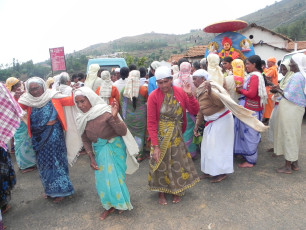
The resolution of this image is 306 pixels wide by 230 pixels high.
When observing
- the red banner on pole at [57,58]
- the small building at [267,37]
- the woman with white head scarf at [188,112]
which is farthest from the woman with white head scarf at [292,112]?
the small building at [267,37]

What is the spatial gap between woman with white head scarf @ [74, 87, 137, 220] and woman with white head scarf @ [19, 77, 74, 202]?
69 cm

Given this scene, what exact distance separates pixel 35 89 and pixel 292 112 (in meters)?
3.68

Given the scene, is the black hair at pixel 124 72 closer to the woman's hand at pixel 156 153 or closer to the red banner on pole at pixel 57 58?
the woman's hand at pixel 156 153

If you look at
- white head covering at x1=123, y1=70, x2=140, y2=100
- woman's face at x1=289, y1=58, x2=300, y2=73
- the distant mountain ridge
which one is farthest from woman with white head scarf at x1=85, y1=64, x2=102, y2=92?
the distant mountain ridge

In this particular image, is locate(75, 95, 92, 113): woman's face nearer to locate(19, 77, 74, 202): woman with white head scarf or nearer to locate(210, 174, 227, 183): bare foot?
locate(19, 77, 74, 202): woman with white head scarf

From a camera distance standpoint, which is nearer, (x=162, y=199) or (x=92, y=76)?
(x=162, y=199)

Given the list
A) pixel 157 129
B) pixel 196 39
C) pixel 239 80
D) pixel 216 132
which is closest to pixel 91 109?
pixel 157 129

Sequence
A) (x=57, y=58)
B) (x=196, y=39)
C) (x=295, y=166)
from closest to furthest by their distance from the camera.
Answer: (x=295, y=166)
(x=57, y=58)
(x=196, y=39)

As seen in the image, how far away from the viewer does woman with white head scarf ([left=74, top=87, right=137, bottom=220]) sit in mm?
2627

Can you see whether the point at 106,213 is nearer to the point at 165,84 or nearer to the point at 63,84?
the point at 165,84

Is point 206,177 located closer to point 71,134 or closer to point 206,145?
point 206,145

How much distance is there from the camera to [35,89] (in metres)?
3.08

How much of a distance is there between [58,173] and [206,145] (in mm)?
2164

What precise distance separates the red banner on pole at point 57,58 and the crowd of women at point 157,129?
9311mm
